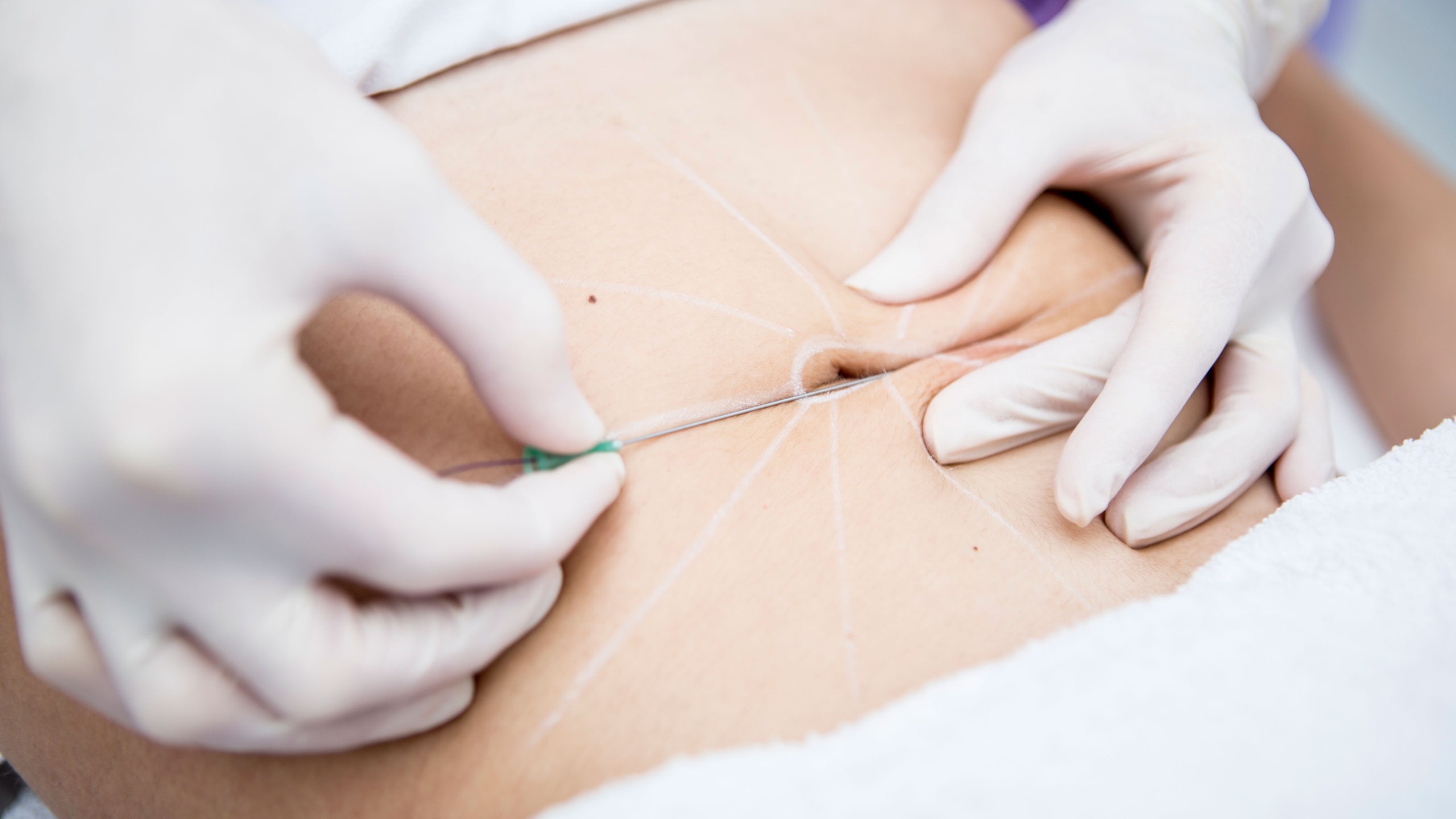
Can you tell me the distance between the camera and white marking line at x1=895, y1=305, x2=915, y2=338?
1.12 metres

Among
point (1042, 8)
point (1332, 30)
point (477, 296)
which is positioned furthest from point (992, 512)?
point (1332, 30)

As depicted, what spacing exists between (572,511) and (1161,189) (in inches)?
46.6

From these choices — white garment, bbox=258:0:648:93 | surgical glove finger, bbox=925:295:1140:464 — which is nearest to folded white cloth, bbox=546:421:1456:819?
surgical glove finger, bbox=925:295:1140:464

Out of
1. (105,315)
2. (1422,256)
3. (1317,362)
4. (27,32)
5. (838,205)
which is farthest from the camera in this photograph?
(1317,362)

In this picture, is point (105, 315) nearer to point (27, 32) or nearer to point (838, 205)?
point (27, 32)

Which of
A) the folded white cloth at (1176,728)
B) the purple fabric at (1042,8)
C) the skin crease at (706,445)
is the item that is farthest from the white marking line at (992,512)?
the purple fabric at (1042,8)

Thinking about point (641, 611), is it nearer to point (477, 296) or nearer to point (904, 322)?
point (477, 296)

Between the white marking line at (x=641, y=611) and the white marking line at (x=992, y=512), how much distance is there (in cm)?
23

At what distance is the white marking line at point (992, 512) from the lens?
3.06 ft

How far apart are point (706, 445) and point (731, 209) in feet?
1.24

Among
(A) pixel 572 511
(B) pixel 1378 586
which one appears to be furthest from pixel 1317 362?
→ (A) pixel 572 511

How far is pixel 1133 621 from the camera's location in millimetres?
786

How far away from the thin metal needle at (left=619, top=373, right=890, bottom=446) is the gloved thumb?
0.14m

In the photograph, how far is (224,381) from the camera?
1.91 ft
